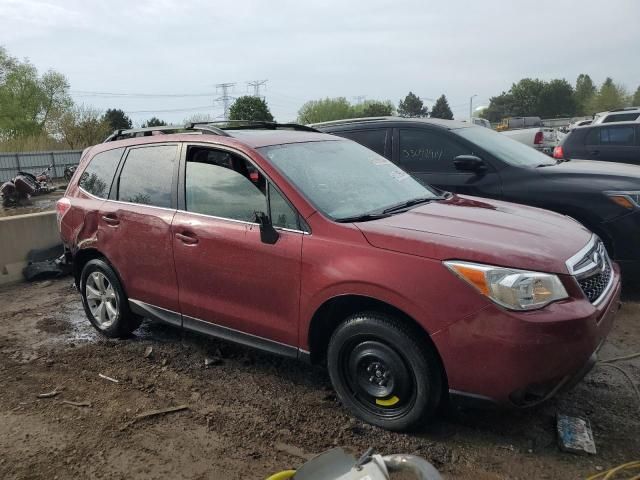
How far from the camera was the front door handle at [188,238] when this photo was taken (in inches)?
155

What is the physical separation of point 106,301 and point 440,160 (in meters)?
3.69

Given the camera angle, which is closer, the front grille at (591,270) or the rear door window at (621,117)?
the front grille at (591,270)

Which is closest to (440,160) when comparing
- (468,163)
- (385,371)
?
(468,163)

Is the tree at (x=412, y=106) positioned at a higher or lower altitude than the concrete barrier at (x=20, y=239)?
higher

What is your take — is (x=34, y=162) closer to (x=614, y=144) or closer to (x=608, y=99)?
(x=614, y=144)

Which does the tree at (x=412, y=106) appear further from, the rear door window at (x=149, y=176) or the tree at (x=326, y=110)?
the rear door window at (x=149, y=176)

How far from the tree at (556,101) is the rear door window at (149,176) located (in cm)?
10730

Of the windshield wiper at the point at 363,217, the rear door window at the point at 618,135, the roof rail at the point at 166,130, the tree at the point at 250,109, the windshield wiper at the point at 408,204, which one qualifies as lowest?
the windshield wiper at the point at 363,217

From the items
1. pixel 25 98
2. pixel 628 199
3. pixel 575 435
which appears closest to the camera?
pixel 575 435

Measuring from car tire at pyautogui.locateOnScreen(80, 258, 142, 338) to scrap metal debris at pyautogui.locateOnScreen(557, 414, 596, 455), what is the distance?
3449 millimetres

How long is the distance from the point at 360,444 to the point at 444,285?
105cm

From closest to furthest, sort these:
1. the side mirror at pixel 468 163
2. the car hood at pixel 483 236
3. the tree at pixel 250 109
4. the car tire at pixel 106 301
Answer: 1. the car hood at pixel 483 236
2. the car tire at pixel 106 301
3. the side mirror at pixel 468 163
4. the tree at pixel 250 109

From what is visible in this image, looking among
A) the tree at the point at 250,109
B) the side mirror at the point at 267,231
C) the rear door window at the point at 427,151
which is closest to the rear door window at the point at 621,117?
the rear door window at the point at 427,151

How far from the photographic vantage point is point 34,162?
3312 centimetres
